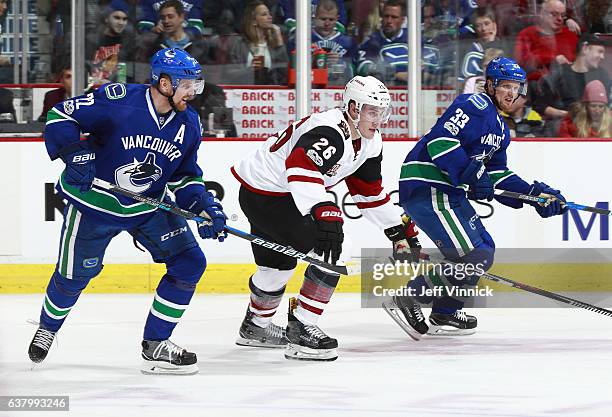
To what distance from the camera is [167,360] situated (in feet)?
14.7

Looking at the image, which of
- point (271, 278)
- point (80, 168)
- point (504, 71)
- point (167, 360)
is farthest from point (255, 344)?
point (504, 71)

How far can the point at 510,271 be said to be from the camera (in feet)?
23.2

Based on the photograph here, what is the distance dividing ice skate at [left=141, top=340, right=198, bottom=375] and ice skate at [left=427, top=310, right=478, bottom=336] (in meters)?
1.40

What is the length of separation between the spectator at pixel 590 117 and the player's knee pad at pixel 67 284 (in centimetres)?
346

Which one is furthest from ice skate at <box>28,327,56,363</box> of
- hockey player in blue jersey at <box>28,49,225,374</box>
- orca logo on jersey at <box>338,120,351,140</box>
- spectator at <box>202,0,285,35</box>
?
spectator at <box>202,0,285,35</box>

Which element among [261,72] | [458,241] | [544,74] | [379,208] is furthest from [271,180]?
[544,74]

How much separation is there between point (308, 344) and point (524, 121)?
290 centimetres

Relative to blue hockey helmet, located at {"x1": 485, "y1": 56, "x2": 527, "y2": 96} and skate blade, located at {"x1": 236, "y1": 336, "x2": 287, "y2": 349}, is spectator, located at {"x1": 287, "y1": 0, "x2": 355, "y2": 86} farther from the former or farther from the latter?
skate blade, located at {"x1": 236, "y1": 336, "x2": 287, "y2": 349}

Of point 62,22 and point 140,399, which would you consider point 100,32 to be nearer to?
point 62,22

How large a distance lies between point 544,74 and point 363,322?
85.6 inches

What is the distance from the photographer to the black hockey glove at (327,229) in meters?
4.54

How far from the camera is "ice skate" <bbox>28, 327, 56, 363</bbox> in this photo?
462 centimetres

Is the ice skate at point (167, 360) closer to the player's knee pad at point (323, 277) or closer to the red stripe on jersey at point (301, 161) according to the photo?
the player's knee pad at point (323, 277)

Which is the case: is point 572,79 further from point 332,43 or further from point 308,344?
point 308,344
